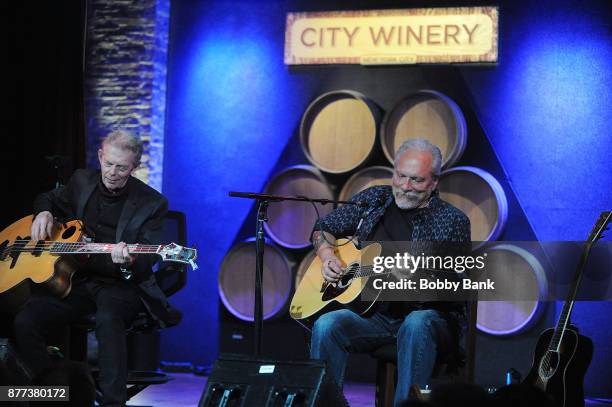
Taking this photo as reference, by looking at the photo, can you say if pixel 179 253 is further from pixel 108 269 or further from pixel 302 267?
pixel 302 267

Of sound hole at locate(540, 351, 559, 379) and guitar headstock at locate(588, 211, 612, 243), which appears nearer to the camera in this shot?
sound hole at locate(540, 351, 559, 379)

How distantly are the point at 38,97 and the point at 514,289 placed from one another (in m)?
3.26

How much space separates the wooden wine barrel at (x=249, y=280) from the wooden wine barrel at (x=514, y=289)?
4.42 feet

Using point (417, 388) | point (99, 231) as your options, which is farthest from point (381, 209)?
point (99, 231)

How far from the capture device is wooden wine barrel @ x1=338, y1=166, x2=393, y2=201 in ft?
19.4

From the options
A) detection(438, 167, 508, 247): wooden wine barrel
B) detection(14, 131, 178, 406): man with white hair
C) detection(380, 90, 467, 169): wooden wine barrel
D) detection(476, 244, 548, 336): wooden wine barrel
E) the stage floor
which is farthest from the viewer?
detection(380, 90, 467, 169): wooden wine barrel

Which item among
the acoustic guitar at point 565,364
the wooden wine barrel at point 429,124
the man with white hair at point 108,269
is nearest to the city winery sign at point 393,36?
the wooden wine barrel at point 429,124

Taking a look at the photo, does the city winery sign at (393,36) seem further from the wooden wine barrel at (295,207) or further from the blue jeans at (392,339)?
the blue jeans at (392,339)

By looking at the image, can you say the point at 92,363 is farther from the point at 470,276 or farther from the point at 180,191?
the point at 470,276

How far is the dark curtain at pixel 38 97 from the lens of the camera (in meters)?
5.52

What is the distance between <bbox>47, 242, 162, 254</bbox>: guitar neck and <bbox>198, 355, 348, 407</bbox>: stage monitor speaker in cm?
94

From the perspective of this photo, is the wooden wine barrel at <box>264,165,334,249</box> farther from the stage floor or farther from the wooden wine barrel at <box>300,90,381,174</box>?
the stage floor

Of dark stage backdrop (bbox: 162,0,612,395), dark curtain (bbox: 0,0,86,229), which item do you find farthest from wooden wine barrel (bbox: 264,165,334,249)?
dark curtain (bbox: 0,0,86,229)

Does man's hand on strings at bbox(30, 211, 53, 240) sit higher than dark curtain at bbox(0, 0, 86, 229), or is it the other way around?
dark curtain at bbox(0, 0, 86, 229)
